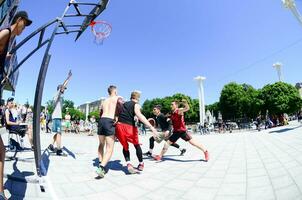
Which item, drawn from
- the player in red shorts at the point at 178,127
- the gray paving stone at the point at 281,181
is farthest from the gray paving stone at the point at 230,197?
the player in red shorts at the point at 178,127

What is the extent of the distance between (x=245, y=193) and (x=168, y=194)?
126 cm

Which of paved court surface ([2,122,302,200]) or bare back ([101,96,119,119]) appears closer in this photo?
paved court surface ([2,122,302,200])

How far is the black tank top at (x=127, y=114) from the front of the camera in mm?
6016

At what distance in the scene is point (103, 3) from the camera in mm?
5996

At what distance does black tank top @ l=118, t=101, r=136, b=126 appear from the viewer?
19.7 feet

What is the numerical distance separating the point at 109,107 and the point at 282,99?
110ft

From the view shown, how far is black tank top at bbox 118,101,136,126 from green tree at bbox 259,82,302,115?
31984 mm

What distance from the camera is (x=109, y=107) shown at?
5.73 meters

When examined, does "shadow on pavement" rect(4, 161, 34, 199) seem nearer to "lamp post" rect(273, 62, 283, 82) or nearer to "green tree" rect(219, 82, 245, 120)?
"lamp post" rect(273, 62, 283, 82)

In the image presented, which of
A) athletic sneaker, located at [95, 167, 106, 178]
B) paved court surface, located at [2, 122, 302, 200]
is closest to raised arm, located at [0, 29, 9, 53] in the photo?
paved court surface, located at [2, 122, 302, 200]

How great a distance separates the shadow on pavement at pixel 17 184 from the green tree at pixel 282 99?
34.3 m

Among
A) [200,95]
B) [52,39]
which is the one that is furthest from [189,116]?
[52,39]

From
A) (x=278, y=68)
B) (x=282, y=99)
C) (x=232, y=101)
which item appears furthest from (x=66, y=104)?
(x=282, y=99)

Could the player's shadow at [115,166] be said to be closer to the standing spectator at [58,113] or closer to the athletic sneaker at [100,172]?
the athletic sneaker at [100,172]
